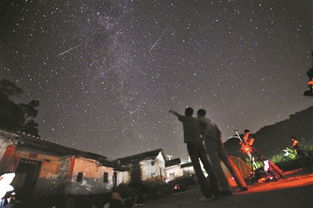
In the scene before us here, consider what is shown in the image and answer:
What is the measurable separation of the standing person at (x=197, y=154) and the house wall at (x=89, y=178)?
12.8 metres

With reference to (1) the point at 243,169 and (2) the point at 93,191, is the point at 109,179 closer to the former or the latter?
(2) the point at 93,191

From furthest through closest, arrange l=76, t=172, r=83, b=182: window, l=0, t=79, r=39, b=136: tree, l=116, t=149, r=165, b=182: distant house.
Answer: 1. l=116, t=149, r=165, b=182: distant house
2. l=0, t=79, r=39, b=136: tree
3. l=76, t=172, r=83, b=182: window

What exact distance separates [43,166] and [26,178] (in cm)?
116

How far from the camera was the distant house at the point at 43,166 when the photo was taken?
30.8 ft

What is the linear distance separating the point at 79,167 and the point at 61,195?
2499 mm

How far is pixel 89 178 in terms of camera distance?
15805mm

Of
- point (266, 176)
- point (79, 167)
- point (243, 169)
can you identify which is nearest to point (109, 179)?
point (79, 167)

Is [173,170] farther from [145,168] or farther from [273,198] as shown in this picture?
[273,198]

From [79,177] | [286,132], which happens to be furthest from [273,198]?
[286,132]

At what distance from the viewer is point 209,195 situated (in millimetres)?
3391

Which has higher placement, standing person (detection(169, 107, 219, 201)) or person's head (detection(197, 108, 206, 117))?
person's head (detection(197, 108, 206, 117))

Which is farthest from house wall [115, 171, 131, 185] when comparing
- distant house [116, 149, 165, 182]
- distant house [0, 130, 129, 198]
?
distant house [0, 130, 129, 198]

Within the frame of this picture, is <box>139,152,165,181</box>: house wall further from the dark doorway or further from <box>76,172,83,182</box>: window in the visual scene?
the dark doorway

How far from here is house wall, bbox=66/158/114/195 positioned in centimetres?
1359
